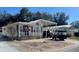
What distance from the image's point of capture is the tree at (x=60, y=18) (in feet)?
12.9

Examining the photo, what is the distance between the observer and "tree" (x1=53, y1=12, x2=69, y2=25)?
3.93 m

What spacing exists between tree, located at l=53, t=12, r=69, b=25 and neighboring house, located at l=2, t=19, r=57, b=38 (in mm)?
63

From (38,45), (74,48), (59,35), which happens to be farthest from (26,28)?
(74,48)

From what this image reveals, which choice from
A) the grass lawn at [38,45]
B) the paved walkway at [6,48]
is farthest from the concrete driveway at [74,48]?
the paved walkway at [6,48]

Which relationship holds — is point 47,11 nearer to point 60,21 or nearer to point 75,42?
point 60,21

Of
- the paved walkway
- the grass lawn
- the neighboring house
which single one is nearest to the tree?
the neighboring house

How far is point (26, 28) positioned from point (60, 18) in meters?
0.46

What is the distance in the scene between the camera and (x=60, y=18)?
3957 mm

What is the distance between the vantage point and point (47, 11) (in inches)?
155

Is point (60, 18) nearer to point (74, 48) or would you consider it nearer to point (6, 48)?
point (74, 48)

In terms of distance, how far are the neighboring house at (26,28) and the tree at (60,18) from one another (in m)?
0.06

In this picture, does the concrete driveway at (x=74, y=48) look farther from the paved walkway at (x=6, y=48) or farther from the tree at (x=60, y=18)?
the paved walkway at (x=6, y=48)
